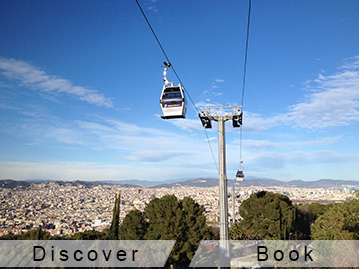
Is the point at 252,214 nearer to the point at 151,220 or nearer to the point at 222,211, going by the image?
the point at 151,220

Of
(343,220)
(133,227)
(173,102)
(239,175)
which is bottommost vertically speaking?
(133,227)

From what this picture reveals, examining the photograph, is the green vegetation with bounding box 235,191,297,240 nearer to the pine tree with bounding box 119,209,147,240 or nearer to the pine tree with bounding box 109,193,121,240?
the pine tree with bounding box 119,209,147,240

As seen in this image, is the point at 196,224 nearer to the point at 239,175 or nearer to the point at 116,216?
the point at 239,175

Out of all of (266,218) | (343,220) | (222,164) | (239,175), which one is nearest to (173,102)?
(222,164)

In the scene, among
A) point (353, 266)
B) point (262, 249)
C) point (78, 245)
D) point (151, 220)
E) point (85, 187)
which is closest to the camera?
point (353, 266)

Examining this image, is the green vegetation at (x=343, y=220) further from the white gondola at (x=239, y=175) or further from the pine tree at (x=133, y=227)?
the pine tree at (x=133, y=227)

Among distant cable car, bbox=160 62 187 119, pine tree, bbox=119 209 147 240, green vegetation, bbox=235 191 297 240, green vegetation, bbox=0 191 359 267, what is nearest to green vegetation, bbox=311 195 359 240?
green vegetation, bbox=0 191 359 267

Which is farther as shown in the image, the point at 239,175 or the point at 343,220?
the point at 239,175

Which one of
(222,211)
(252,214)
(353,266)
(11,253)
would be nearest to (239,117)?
(222,211)
